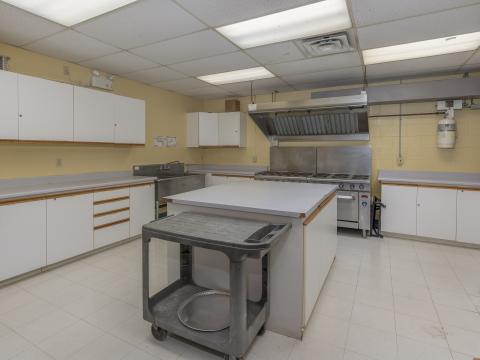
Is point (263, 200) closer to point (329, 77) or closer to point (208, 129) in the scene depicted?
point (329, 77)

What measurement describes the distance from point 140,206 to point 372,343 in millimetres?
3301

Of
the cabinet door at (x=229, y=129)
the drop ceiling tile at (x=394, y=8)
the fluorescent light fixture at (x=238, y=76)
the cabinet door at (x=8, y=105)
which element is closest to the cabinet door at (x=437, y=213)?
the drop ceiling tile at (x=394, y=8)

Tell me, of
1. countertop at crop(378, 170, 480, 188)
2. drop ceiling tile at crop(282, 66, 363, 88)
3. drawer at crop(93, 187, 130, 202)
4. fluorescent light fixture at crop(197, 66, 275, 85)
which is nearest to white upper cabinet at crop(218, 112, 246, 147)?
fluorescent light fixture at crop(197, 66, 275, 85)

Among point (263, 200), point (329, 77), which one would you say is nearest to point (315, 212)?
point (263, 200)

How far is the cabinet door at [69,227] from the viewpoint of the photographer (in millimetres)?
2979

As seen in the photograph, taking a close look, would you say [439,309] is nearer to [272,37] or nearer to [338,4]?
[338,4]

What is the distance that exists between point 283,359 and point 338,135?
3.89 meters

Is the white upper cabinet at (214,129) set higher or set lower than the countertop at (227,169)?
higher

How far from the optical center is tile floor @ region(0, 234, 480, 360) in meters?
1.79

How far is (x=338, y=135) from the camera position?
15.8ft

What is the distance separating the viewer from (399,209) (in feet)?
13.3

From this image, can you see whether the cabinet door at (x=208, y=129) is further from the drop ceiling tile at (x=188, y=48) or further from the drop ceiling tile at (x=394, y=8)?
the drop ceiling tile at (x=394, y=8)

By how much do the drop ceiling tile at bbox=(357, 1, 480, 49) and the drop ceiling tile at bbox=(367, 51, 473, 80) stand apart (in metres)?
0.79

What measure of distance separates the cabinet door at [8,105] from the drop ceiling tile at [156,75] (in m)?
1.63
